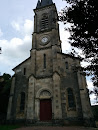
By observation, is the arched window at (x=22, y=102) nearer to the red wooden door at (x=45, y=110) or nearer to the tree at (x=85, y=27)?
the red wooden door at (x=45, y=110)

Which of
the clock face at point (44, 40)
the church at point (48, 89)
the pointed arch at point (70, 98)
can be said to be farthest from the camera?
the clock face at point (44, 40)

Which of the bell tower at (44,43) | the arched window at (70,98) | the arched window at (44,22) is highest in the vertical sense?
the arched window at (44,22)

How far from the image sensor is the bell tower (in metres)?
18.3

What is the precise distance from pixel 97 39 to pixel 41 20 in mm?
19679

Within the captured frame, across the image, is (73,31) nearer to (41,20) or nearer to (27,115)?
(27,115)

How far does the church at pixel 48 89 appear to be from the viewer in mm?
14289

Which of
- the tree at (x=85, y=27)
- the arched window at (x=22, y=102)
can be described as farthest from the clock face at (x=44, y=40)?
the tree at (x=85, y=27)

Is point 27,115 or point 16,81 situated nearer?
point 27,115

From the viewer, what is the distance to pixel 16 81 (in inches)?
742

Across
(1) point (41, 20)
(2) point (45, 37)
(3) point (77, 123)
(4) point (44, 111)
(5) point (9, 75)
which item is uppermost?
(1) point (41, 20)

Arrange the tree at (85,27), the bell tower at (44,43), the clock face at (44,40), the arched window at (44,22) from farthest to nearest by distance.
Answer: the arched window at (44,22) → the clock face at (44,40) → the bell tower at (44,43) → the tree at (85,27)

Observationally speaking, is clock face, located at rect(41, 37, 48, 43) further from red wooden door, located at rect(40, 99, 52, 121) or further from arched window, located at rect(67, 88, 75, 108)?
red wooden door, located at rect(40, 99, 52, 121)

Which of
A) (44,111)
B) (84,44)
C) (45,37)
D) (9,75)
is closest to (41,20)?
(45,37)

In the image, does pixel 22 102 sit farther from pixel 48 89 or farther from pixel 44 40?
pixel 44 40
